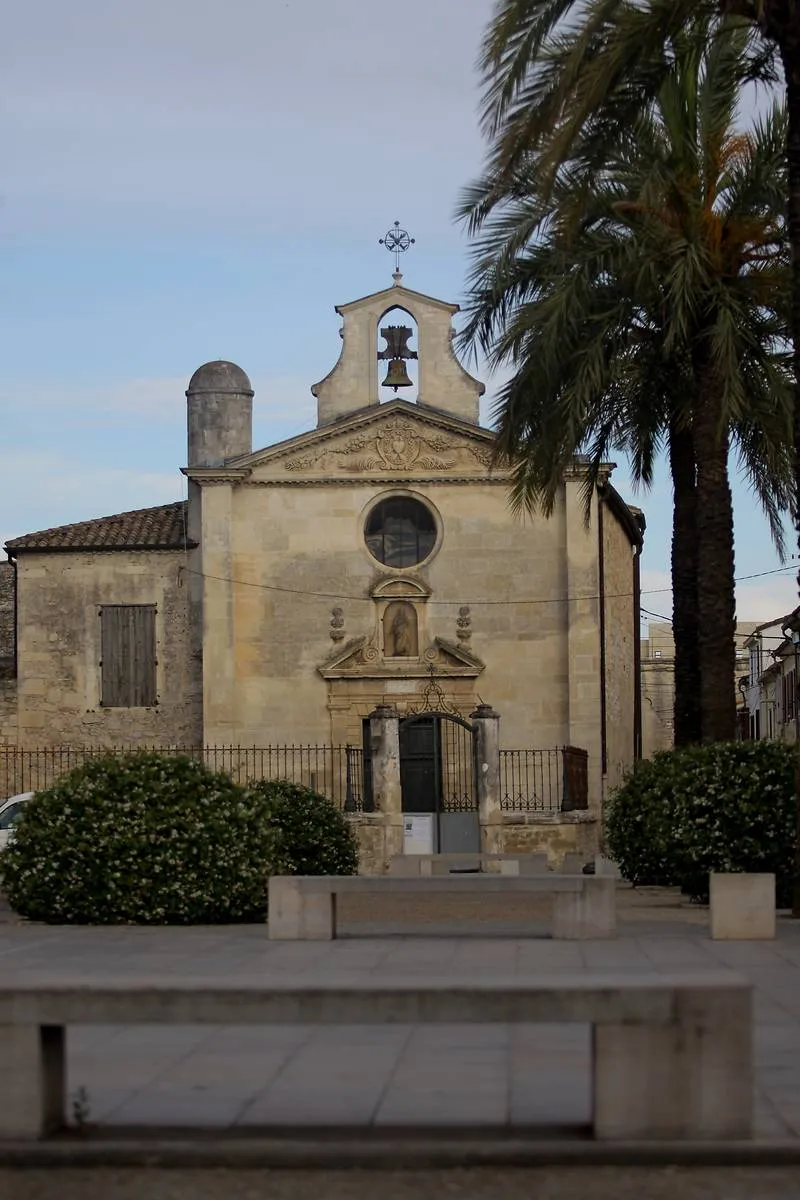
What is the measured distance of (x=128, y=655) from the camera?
40938 mm

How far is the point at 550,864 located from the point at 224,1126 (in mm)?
27459

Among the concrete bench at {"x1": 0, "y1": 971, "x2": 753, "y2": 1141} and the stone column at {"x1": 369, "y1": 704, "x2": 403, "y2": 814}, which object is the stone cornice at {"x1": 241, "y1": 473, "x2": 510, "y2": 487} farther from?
the concrete bench at {"x1": 0, "y1": 971, "x2": 753, "y2": 1141}

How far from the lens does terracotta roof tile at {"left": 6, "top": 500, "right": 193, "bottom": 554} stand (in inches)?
1624

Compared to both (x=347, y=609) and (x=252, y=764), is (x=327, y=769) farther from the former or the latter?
(x=347, y=609)

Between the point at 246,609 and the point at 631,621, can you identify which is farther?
the point at 631,621

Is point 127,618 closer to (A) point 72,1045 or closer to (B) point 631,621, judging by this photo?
(B) point 631,621

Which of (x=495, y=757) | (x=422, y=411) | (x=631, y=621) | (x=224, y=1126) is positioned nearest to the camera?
(x=224, y=1126)

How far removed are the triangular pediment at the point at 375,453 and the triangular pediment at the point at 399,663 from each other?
3.77 meters

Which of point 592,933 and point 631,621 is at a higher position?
point 631,621

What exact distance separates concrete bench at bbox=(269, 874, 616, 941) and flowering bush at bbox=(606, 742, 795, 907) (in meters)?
3.24

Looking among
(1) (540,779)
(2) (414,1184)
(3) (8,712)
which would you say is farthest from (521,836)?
(2) (414,1184)

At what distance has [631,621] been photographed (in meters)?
46.2

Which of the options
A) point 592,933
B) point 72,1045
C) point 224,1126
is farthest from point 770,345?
point 224,1126

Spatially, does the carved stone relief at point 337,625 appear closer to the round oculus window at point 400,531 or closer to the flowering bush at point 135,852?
the round oculus window at point 400,531
